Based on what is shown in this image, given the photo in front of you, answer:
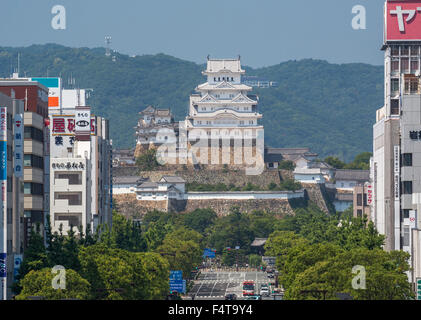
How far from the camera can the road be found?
94.6 metres

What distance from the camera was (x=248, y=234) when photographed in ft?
486

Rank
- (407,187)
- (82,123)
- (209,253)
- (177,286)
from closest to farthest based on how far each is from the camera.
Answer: (407,187) → (177,286) → (82,123) → (209,253)

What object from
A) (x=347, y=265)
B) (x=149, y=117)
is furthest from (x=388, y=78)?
(x=149, y=117)

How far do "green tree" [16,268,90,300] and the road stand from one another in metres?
34.4

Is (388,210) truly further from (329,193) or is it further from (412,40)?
(329,193)

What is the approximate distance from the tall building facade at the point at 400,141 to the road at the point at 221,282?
15784mm

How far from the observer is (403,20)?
8619cm

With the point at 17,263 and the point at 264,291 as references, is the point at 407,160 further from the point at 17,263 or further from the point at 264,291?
the point at 17,263

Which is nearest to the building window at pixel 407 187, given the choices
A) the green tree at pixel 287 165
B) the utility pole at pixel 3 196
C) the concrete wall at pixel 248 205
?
the utility pole at pixel 3 196

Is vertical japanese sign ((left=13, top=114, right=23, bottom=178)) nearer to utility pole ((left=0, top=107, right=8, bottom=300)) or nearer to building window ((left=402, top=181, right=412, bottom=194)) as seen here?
utility pole ((left=0, top=107, right=8, bottom=300))

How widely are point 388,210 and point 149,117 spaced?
121 m

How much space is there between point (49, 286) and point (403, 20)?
46707 millimetres

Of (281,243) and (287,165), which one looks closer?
(281,243)

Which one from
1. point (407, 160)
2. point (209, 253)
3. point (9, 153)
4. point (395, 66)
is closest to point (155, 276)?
point (9, 153)
